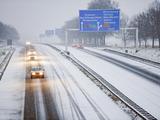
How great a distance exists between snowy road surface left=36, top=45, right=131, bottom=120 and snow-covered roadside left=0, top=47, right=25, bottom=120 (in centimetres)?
273

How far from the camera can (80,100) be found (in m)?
29.0

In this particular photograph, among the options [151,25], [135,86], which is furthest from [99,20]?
[135,86]

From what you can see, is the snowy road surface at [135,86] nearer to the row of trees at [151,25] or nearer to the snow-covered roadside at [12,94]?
the snow-covered roadside at [12,94]

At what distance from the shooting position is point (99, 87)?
115 ft

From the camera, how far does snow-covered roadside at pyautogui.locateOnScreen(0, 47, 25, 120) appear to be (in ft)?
81.5

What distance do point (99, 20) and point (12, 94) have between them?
3686 cm

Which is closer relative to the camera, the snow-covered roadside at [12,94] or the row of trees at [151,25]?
the snow-covered roadside at [12,94]

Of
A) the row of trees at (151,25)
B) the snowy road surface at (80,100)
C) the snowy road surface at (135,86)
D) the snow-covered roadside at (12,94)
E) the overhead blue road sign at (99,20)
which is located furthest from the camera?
the row of trees at (151,25)

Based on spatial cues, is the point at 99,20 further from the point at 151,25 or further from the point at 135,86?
the point at 135,86

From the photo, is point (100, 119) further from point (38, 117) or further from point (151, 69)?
point (151, 69)

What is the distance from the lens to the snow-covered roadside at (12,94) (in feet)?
81.5

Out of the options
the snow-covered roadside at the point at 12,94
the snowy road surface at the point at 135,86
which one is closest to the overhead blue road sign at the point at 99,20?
the snowy road surface at the point at 135,86

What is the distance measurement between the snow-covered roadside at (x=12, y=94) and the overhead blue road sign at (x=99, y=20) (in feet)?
72.1

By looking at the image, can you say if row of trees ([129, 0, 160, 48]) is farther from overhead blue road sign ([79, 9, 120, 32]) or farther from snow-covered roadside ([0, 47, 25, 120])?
snow-covered roadside ([0, 47, 25, 120])
